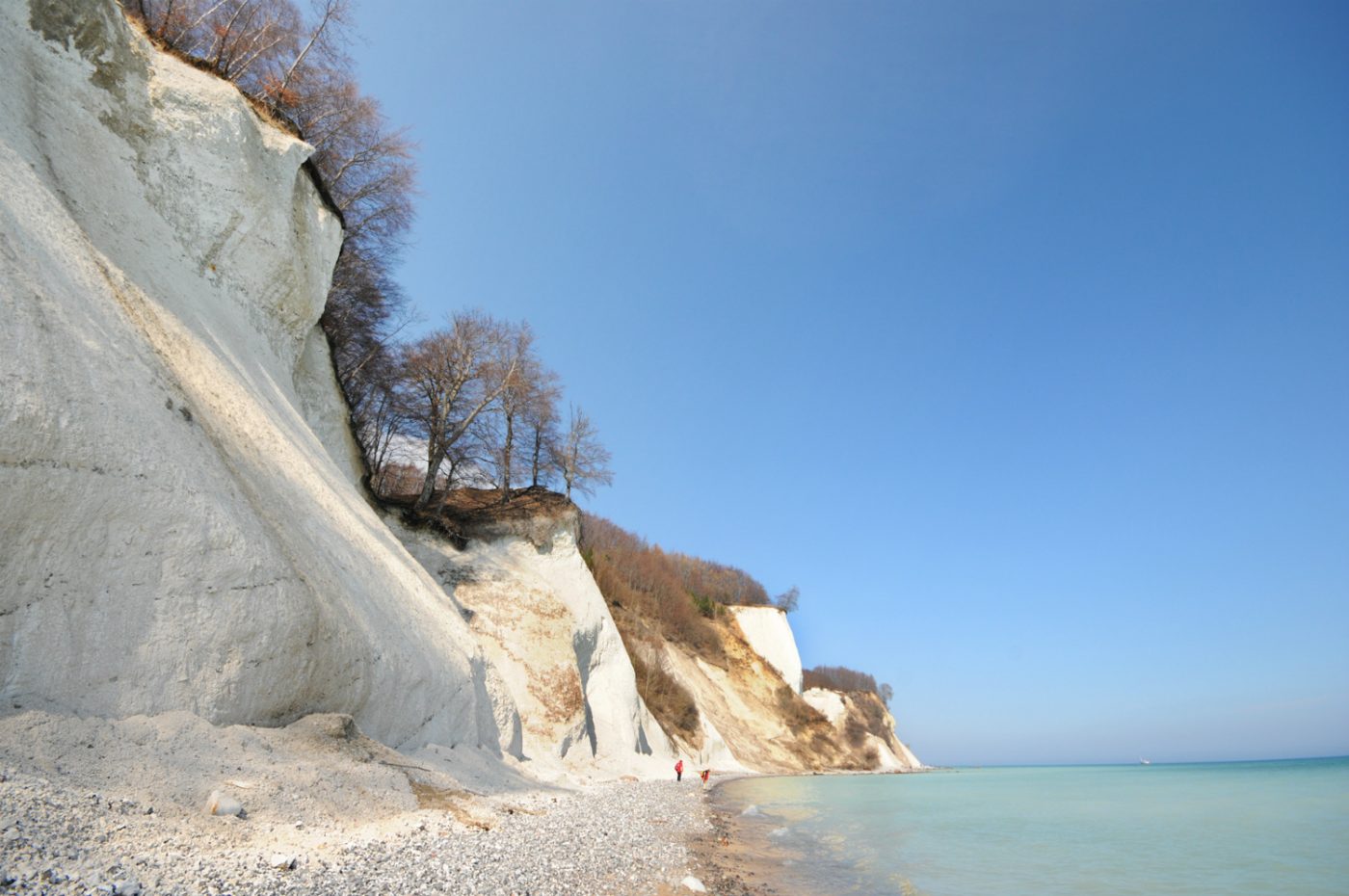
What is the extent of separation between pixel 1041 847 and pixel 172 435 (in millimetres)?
17029

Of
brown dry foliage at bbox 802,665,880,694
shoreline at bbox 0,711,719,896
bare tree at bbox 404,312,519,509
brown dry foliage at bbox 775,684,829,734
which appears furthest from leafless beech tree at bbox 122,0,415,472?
brown dry foliage at bbox 802,665,880,694

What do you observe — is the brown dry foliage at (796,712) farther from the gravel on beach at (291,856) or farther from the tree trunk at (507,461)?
the gravel on beach at (291,856)

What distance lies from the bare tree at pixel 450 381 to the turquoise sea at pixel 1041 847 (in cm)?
1376

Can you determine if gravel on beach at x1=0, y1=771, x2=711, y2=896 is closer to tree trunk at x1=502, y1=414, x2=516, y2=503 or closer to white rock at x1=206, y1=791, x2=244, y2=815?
white rock at x1=206, y1=791, x2=244, y2=815

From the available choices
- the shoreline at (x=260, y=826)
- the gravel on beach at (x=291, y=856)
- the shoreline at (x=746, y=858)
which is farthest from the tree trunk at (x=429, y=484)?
the gravel on beach at (x=291, y=856)

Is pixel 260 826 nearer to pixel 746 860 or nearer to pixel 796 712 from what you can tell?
pixel 746 860

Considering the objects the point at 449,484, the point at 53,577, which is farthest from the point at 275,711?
the point at 449,484

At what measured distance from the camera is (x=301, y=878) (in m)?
4.89

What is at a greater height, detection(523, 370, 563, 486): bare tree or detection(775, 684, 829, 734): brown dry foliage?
detection(523, 370, 563, 486): bare tree

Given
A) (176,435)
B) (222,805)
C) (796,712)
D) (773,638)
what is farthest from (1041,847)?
(773,638)

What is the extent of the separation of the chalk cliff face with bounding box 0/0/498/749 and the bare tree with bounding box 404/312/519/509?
6.21 metres

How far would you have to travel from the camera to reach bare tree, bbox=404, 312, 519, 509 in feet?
70.7

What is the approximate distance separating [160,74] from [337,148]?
7.13 metres

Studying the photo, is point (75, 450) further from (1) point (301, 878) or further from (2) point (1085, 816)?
(2) point (1085, 816)
